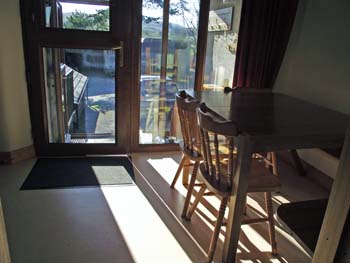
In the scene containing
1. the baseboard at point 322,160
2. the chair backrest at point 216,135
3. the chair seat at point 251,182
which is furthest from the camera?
the baseboard at point 322,160

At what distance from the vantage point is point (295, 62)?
3.12 metres

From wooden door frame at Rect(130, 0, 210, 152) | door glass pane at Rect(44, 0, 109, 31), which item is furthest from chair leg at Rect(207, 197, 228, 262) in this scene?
door glass pane at Rect(44, 0, 109, 31)

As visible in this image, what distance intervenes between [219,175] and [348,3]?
200cm

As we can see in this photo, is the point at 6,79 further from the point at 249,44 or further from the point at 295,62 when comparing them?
the point at 295,62

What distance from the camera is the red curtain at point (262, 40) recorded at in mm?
2990

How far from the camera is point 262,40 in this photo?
3059 mm

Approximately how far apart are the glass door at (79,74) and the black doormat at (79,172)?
163mm

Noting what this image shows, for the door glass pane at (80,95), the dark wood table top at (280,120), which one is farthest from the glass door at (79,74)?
the dark wood table top at (280,120)

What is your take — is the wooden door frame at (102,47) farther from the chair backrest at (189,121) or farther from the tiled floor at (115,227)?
the chair backrest at (189,121)

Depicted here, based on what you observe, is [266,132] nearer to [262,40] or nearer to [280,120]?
[280,120]

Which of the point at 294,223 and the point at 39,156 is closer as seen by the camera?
the point at 294,223

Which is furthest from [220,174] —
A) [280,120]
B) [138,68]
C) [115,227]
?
[138,68]

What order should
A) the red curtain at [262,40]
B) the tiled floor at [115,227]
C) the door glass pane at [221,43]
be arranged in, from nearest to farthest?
the tiled floor at [115,227] < the red curtain at [262,40] < the door glass pane at [221,43]

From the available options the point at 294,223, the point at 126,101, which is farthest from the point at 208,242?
the point at 126,101
